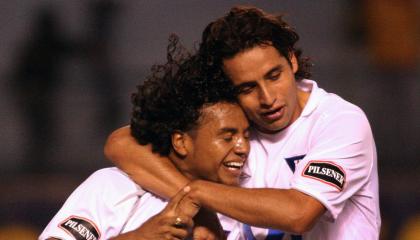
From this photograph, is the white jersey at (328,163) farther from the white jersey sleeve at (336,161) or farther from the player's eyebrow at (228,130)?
the player's eyebrow at (228,130)

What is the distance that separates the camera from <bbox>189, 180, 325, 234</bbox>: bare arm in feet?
9.89

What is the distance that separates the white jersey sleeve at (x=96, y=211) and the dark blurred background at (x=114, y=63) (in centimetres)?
290

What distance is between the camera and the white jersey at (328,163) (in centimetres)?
314

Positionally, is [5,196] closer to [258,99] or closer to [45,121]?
[45,121]

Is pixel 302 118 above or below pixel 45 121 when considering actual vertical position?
above

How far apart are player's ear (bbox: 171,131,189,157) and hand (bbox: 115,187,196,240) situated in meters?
0.30

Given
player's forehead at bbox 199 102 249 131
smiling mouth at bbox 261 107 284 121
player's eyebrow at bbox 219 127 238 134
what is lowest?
player's eyebrow at bbox 219 127 238 134

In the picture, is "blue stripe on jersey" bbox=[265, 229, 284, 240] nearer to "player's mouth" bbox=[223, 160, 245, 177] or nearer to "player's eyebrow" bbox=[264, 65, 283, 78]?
"player's mouth" bbox=[223, 160, 245, 177]

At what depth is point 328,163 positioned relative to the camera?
3.14 metres

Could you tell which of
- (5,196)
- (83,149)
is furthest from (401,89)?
(5,196)

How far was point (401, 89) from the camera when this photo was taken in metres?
6.40

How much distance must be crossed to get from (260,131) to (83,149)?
3.15 meters

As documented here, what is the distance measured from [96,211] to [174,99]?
50 cm

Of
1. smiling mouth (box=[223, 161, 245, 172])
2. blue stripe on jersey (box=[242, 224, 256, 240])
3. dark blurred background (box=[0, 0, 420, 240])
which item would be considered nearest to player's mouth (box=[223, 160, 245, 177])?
smiling mouth (box=[223, 161, 245, 172])
